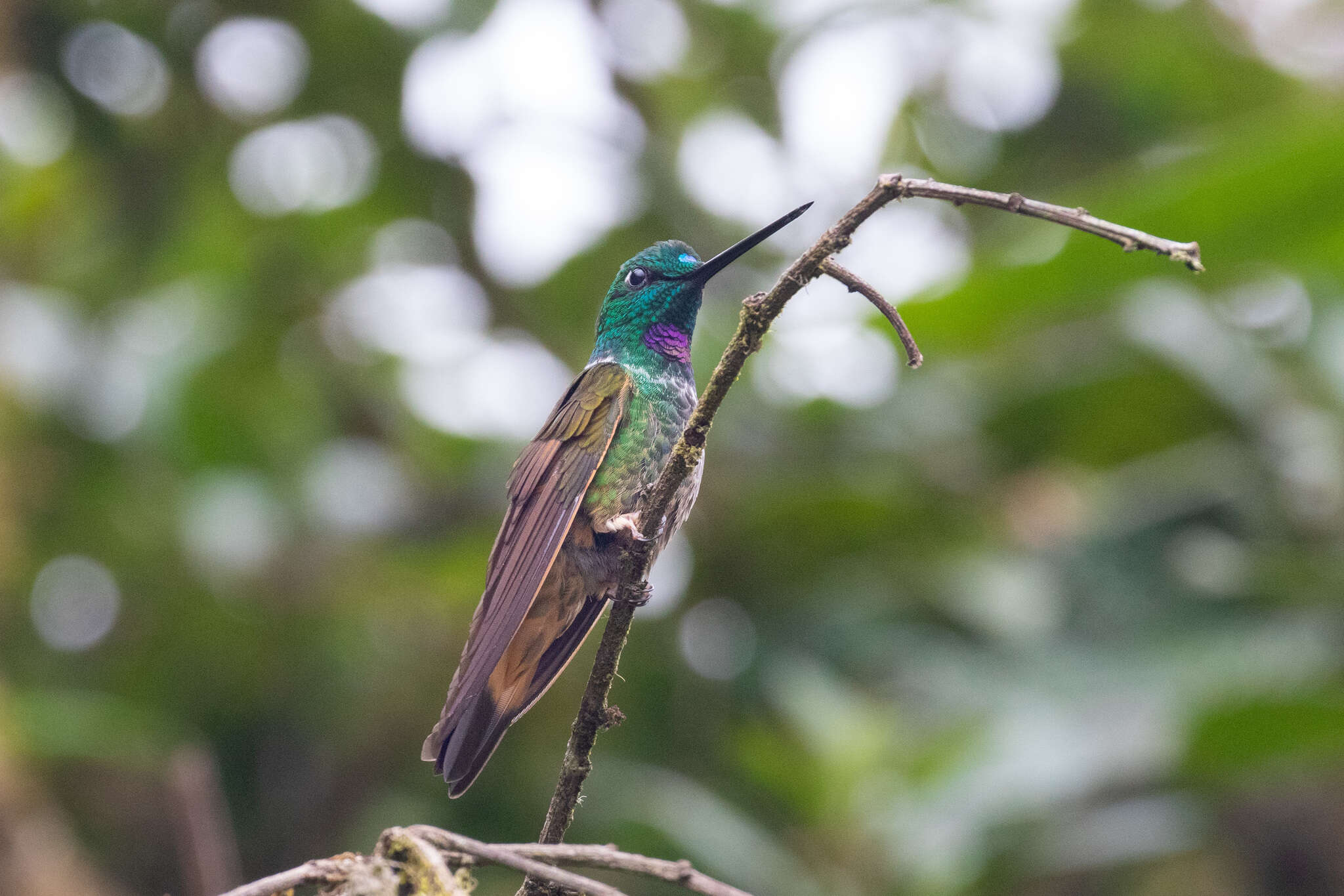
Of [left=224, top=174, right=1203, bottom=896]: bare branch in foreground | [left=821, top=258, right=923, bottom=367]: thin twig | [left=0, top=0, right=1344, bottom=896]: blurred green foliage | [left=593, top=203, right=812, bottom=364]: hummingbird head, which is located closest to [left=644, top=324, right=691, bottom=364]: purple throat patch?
[left=593, top=203, right=812, bottom=364]: hummingbird head

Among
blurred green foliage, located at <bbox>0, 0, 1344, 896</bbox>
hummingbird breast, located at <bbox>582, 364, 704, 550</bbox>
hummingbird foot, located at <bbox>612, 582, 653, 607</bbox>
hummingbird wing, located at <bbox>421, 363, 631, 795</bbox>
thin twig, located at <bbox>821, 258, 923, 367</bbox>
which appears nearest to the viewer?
thin twig, located at <bbox>821, 258, 923, 367</bbox>

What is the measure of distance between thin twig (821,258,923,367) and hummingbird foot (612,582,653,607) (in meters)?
0.58

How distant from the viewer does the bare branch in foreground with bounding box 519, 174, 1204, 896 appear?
45.0 inches

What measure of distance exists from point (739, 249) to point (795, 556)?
3.21 metres

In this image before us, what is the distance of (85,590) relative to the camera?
5.37 metres

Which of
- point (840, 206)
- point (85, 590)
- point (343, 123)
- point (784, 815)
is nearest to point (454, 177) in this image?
point (343, 123)

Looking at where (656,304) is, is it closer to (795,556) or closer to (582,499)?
(582,499)

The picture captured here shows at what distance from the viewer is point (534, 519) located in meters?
2.17

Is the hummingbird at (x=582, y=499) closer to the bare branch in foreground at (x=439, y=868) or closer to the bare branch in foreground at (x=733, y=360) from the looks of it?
the bare branch in foreground at (x=733, y=360)

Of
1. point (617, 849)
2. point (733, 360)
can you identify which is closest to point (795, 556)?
point (733, 360)

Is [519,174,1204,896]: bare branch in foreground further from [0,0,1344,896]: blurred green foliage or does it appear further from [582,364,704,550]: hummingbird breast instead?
[0,0,1344,896]: blurred green foliage

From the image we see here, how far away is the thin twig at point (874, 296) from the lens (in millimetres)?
1345

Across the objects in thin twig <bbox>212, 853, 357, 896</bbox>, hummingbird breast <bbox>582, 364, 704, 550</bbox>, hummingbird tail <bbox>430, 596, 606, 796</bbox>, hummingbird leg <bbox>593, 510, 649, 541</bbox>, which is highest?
hummingbird breast <bbox>582, 364, 704, 550</bbox>

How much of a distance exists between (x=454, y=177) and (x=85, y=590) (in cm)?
256
